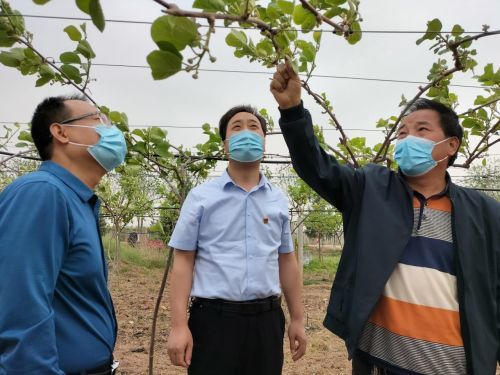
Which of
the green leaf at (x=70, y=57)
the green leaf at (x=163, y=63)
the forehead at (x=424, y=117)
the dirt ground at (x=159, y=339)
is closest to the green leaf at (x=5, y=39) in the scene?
the green leaf at (x=70, y=57)

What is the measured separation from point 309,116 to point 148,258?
41.7 feet

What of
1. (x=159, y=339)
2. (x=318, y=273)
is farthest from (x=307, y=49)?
(x=318, y=273)

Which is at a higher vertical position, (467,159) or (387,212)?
(467,159)

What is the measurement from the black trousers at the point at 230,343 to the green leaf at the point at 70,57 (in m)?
1.04

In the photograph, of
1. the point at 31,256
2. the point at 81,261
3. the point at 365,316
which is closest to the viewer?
the point at 31,256

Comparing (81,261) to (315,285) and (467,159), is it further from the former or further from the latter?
(315,285)

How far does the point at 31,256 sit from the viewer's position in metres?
1.06

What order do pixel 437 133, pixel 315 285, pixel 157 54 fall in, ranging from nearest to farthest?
pixel 157 54 → pixel 437 133 → pixel 315 285

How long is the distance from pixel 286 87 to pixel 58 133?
781mm

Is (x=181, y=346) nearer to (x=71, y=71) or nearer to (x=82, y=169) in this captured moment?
(x=82, y=169)

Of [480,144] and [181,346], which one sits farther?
[480,144]

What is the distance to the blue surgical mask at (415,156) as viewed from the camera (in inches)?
60.8

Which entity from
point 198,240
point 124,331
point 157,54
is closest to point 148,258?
point 124,331

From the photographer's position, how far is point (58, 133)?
4.65 ft
